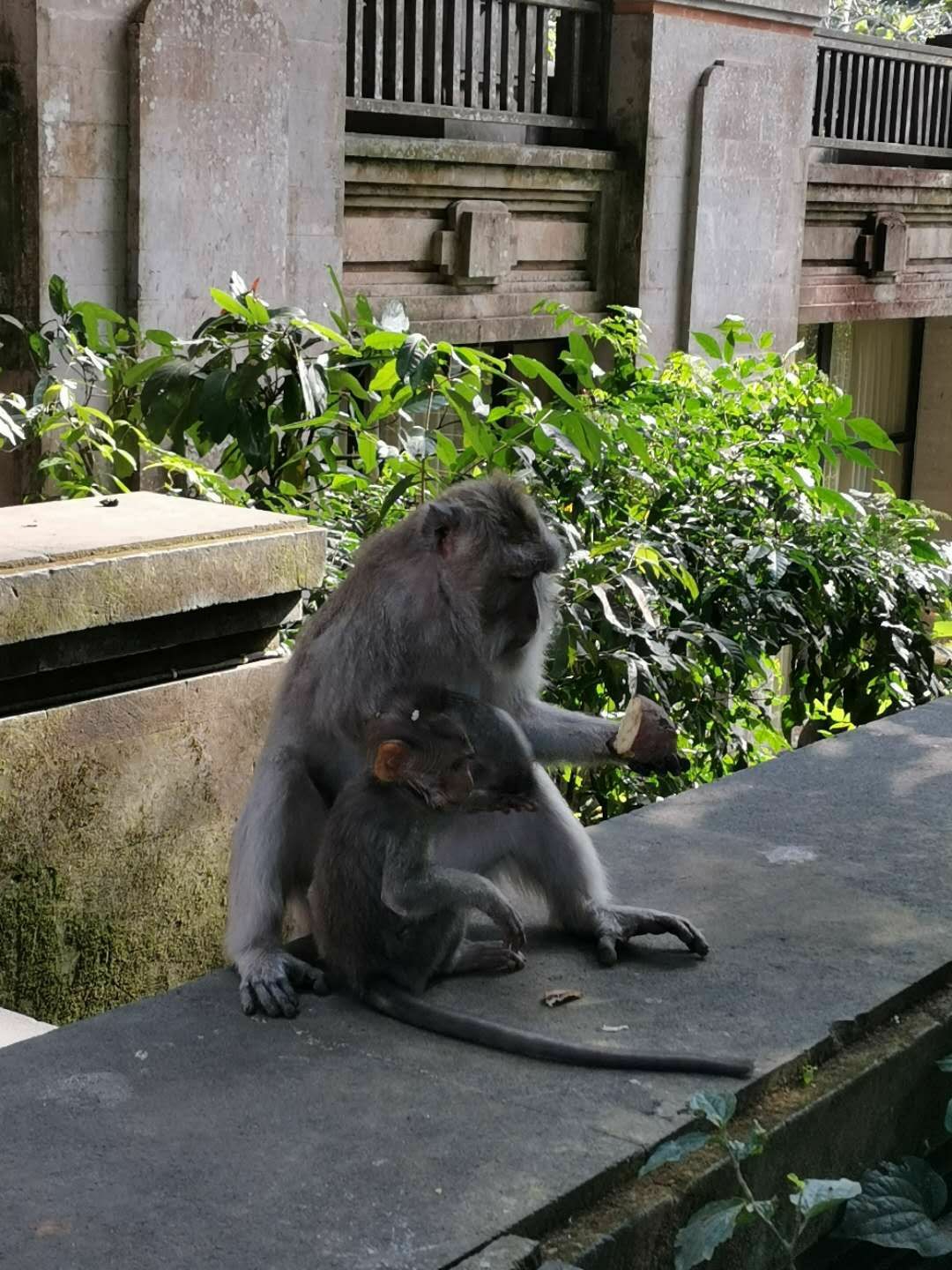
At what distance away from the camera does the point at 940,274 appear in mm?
13312

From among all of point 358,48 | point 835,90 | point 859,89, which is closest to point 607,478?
point 358,48

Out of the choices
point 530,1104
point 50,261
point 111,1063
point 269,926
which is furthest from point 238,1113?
point 50,261

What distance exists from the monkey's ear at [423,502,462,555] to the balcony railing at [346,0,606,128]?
213 inches

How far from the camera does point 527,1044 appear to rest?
9.20ft

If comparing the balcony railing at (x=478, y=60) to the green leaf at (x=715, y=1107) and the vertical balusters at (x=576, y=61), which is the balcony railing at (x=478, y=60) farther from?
the green leaf at (x=715, y=1107)

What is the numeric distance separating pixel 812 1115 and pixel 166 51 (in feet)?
17.6

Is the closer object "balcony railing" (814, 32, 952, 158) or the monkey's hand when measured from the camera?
the monkey's hand

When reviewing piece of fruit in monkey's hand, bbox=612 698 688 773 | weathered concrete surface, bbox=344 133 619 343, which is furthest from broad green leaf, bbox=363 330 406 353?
weathered concrete surface, bbox=344 133 619 343

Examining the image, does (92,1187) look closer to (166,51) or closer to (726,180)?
(166,51)

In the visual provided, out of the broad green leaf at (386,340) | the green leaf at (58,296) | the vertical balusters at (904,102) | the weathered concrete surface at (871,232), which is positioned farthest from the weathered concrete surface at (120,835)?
the vertical balusters at (904,102)

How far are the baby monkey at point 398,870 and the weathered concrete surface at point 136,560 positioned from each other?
91 centimetres

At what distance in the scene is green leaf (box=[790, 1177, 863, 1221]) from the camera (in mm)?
2369

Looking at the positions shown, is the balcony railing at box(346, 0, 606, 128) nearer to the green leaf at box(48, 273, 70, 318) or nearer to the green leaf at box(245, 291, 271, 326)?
the green leaf at box(48, 273, 70, 318)

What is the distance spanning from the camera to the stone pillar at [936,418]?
49.1 feet
